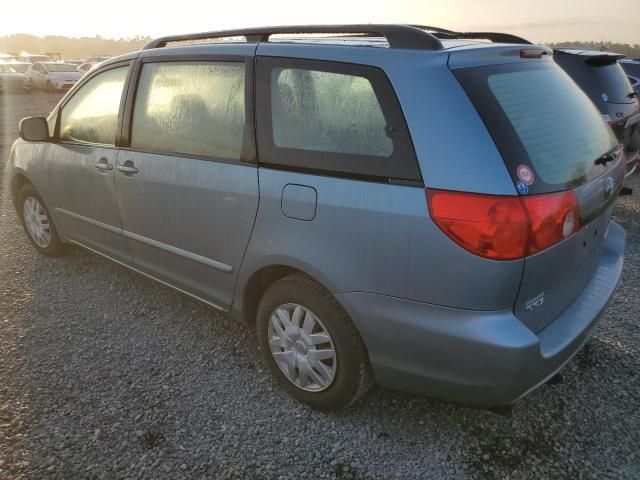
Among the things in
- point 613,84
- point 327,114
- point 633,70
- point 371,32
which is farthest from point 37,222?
point 633,70

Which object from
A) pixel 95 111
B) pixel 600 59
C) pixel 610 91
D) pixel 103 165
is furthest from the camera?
pixel 600 59

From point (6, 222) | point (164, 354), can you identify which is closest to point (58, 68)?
point (6, 222)

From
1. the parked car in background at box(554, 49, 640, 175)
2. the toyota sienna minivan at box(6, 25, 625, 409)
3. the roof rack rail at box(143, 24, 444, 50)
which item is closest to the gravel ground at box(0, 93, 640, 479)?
the toyota sienna minivan at box(6, 25, 625, 409)

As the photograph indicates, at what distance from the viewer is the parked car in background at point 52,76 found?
2173cm

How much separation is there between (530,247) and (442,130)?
0.53m

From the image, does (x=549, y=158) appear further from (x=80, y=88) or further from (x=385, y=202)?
(x=80, y=88)

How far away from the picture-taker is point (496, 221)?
1769mm

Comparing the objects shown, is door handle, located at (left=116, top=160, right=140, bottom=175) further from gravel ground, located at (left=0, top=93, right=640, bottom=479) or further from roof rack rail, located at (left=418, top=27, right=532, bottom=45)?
roof rack rail, located at (left=418, top=27, right=532, bottom=45)

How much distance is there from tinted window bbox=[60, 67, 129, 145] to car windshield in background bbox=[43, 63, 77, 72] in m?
21.9

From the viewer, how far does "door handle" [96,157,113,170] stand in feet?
10.7

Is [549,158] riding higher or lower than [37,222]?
higher

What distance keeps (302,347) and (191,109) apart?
1.43 m

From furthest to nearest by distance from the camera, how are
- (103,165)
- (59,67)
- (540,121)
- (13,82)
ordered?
1. (59,67)
2. (13,82)
3. (103,165)
4. (540,121)

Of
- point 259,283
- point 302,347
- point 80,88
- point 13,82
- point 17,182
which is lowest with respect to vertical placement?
point 302,347
